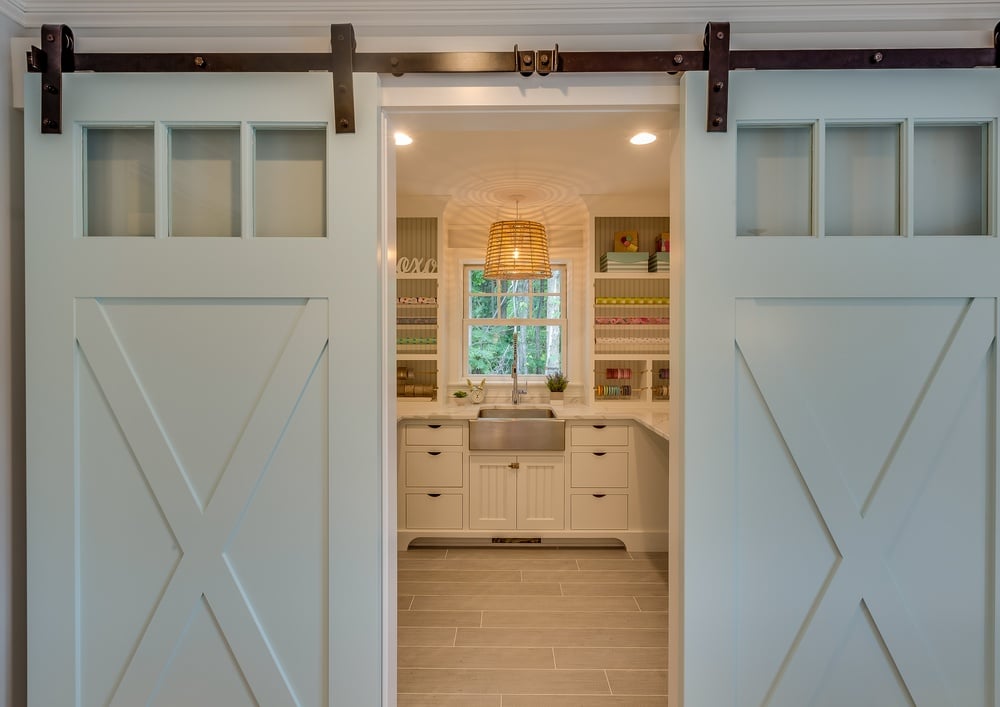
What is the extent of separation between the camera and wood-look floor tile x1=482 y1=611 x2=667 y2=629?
8.14ft

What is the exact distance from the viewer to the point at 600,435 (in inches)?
137

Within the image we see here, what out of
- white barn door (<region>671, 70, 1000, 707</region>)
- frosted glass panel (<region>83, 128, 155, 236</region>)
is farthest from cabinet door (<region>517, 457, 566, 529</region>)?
frosted glass panel (<region>83, 128, 155, 236</region>)

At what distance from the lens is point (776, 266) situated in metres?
1.38

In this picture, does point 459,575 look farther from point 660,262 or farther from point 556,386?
point 660,262

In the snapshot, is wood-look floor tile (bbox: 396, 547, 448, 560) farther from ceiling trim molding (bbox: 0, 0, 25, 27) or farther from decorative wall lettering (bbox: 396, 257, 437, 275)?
ceiling trim molding (bbox: 0, 0, 25, 27)

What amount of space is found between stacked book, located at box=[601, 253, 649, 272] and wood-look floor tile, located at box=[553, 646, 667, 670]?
2499mm

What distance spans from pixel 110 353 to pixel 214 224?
0.44m

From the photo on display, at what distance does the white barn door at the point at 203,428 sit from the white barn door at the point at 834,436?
894mm

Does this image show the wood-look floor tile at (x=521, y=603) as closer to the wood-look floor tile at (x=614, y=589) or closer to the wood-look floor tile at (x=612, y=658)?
the wood-look floor tile at (x=614, y=589)

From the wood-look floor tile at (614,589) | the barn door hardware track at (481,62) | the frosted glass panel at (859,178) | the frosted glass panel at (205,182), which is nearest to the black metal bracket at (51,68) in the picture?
the barn door hardware track at (481,62)

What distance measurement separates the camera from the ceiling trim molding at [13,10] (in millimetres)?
1352

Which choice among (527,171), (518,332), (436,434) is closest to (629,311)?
(518,332)

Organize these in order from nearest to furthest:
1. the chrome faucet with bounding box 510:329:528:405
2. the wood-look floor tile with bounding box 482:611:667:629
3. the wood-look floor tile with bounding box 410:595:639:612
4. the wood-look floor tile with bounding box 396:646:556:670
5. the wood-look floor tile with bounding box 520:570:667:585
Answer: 1. the wood-look floor tile with bounding box 396:646:556:670
2. the wood-look floor tile with bounding box 482:611:667:629
3. the wood-look floor tile with bounding box 410:595:639:612
4. the wood-look floor tile with bounding box 520:570:667:585
5. the chrome faucet with bounding box 510:329:528:405

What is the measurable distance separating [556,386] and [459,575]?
163 cm
